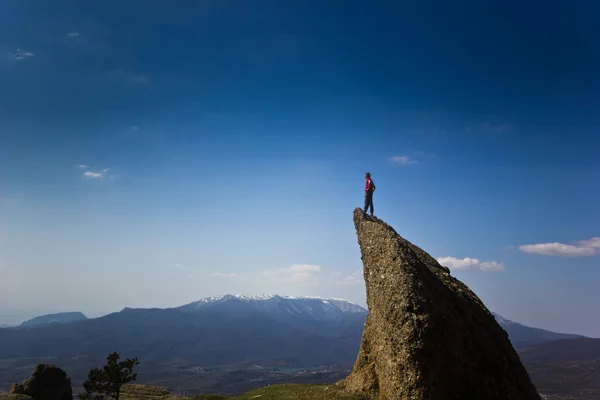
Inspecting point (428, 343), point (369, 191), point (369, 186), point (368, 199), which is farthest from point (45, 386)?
point (428, 343)

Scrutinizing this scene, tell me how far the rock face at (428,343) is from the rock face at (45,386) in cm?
8230

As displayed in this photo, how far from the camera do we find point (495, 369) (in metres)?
31.1

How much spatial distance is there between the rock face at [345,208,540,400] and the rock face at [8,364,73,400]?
82303mm

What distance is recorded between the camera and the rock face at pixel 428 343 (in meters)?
28.1

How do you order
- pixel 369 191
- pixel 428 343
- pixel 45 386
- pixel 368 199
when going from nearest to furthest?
pixel 428 343, pixel 369 191, pixel 368 199, pixel 45 386

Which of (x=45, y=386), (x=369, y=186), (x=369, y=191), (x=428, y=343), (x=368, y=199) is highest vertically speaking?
(x=369, y=186)

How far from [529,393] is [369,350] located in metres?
15.5

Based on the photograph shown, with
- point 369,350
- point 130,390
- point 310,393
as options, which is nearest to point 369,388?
point 369,350

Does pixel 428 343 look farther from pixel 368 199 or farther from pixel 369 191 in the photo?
pixel 369 191

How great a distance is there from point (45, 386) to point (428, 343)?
94.9 meters

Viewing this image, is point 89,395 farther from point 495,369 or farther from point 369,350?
point 495,369

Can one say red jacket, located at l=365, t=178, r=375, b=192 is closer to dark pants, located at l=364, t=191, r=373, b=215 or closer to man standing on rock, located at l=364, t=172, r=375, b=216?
man standing on rock, located at l=364, t=172, r=375, b=216

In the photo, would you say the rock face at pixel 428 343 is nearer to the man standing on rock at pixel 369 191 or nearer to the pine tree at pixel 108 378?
the man standing on rock at pixel 369 191

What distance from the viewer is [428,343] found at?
28609 mm
